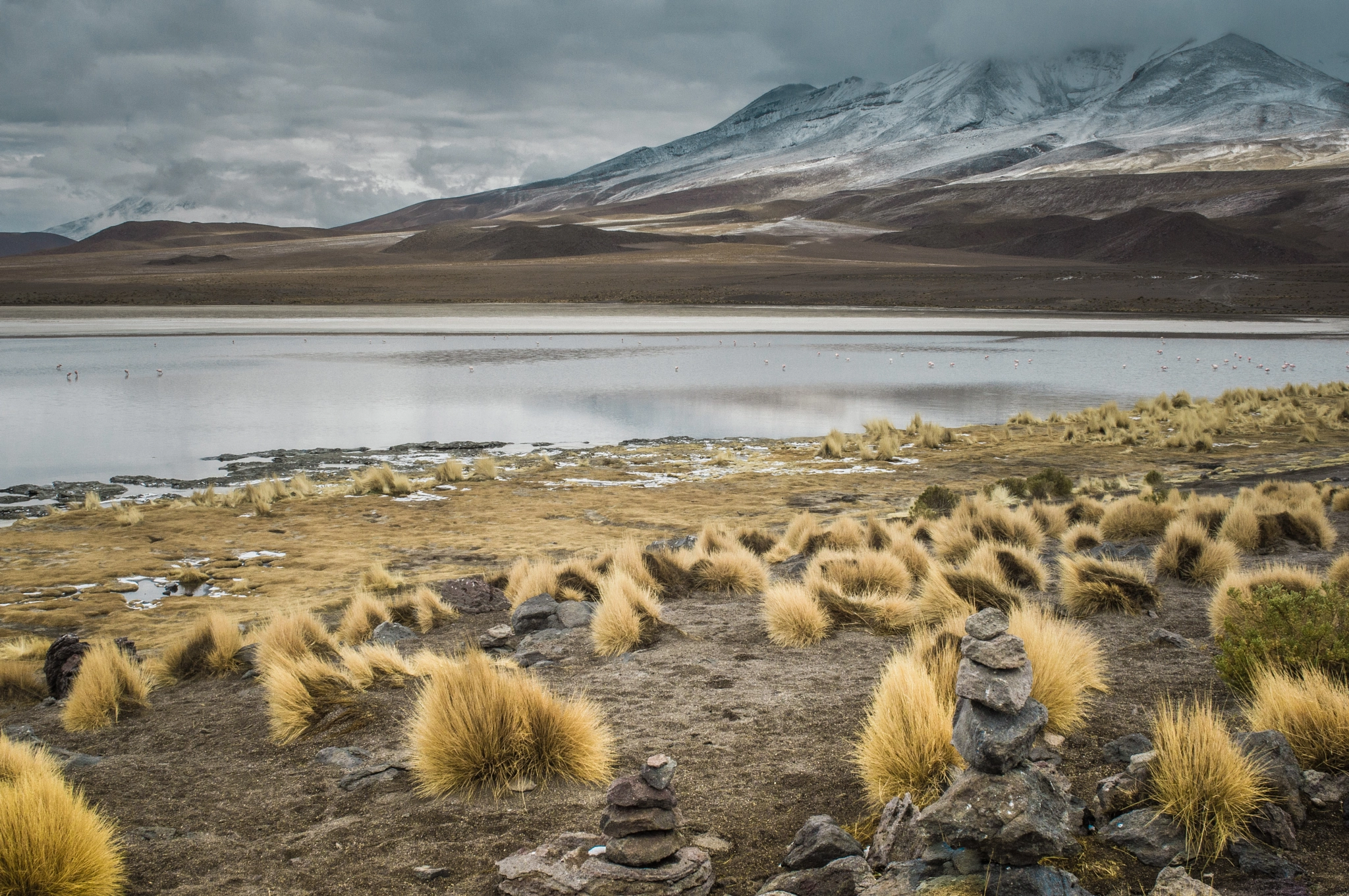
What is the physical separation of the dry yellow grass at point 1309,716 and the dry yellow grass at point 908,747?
120 cm

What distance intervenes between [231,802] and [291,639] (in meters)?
2.10

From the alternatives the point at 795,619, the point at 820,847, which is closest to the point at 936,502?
the point at 795,619

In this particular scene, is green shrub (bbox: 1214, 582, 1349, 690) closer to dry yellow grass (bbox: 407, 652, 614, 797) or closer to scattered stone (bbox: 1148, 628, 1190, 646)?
scattered stone (bbox: 1148, 628, 1190, 646)

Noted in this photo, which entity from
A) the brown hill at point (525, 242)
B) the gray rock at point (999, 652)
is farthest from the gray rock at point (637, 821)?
the brown hill at point (525, 242)

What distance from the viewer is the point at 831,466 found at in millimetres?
16875

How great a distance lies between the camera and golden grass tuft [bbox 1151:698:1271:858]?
317 cm

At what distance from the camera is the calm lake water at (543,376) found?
2092cm

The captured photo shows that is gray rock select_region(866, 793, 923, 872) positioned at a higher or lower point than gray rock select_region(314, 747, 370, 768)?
higher

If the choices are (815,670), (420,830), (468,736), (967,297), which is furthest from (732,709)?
(967,297)

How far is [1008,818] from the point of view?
10.2ft

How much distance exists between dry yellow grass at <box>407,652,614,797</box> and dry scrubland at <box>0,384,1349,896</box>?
0.5 inches

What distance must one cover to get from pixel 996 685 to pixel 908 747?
50 centimetres

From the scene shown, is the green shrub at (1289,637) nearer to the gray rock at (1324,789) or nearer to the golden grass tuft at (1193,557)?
the gray rock at (1324,789)

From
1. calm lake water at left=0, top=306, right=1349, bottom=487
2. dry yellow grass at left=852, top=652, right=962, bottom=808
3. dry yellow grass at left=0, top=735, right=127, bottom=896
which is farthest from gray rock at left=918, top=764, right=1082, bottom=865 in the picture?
calm lake water at left=0, top=306, right=1349, bottom=487
